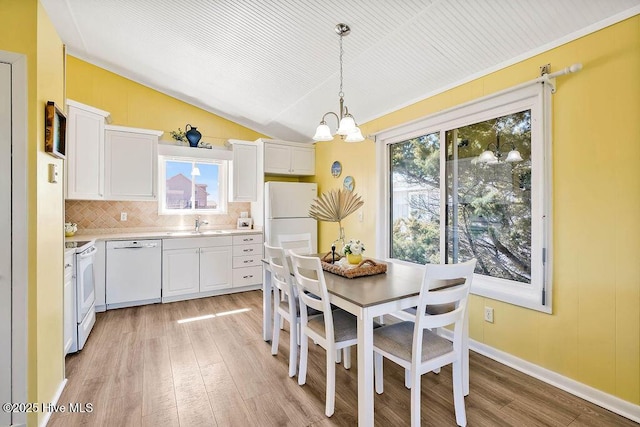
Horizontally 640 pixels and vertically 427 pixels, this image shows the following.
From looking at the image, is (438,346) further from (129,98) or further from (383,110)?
(129,98)

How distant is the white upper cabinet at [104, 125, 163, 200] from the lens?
3.59m

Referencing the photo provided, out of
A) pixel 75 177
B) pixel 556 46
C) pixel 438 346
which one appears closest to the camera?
pixel 438 346

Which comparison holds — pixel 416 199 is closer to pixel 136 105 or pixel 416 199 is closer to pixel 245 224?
pixel 245 224

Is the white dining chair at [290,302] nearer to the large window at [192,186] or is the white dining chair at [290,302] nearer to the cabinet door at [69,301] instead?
the cabinet door at [69,301]

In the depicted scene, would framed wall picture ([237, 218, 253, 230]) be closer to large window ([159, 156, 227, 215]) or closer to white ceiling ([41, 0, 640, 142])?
large window ([159, 156, 227, 215])

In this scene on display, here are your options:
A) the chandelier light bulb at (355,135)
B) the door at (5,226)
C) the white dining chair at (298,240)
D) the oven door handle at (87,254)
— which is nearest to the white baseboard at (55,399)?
the door at (5,226)

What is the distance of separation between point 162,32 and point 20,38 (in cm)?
151

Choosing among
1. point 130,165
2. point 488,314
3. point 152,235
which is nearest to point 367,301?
point 488,314

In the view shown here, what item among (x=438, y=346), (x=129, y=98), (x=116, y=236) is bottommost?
(x=438, y=346)

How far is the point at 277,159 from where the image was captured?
4.49m

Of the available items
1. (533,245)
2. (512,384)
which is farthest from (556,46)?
(512,384)

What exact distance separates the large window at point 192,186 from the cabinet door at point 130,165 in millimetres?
399

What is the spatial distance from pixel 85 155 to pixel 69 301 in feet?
5.59

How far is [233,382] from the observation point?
2090 mm
